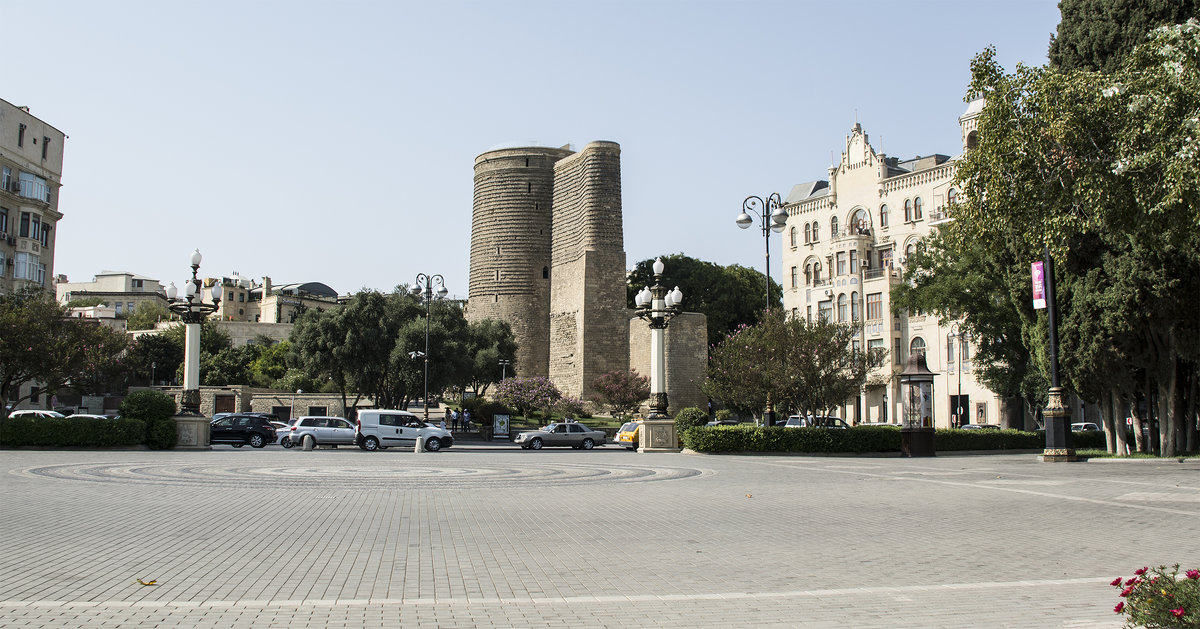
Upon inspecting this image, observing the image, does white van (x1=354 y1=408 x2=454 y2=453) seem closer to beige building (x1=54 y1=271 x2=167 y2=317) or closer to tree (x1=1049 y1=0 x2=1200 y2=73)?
tree (x1=1049 y1=0 x2=1200 y2=73)

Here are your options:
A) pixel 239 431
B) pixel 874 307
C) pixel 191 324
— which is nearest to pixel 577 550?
pixel 191 324

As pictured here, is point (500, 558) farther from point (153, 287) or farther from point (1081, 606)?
point (153, 287)

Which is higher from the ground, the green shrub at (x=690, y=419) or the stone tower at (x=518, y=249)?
the stone tower at (x=518, y=249)

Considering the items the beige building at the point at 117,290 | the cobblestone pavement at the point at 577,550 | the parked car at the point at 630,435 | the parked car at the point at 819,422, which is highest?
the beige building at the point at 117,290

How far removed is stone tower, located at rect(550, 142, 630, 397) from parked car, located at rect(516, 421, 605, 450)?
3195cm

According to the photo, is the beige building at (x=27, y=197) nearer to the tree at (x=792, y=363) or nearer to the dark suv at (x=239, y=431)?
the dark suv at (x=239, y=431)

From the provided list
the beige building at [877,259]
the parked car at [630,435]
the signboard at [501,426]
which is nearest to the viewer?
the parked car at [630,435]

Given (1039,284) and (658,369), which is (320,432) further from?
(1039,284)

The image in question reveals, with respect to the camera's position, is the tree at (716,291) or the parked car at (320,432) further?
the tree at (716,291)

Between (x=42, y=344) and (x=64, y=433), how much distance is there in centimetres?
1542

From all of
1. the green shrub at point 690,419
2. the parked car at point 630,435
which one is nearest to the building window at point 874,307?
the parked car at point 630,435

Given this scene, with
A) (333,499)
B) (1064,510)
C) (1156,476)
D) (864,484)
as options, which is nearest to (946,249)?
(1156,476)

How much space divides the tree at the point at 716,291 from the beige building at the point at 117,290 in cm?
8263

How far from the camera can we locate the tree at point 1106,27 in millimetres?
23156
